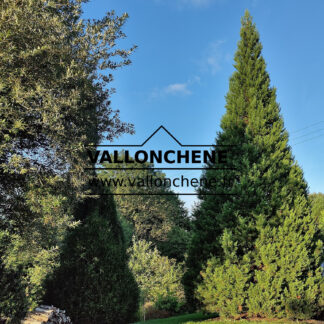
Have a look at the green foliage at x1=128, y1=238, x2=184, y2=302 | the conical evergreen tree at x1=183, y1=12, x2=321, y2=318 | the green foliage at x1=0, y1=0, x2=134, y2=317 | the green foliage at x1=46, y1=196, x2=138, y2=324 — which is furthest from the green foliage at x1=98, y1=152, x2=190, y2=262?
the green foliage at x1=0, y1=0, x2=134, y2=317

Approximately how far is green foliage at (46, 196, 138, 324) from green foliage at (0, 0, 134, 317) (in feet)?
9.91

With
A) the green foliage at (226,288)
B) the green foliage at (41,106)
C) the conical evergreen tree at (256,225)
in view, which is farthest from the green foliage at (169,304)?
the green foliage at (41,106)

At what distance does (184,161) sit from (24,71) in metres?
9.40

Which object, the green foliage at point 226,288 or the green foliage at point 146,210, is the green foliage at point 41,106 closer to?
the green foliage at point 226,288

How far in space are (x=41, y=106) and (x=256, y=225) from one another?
8975mm

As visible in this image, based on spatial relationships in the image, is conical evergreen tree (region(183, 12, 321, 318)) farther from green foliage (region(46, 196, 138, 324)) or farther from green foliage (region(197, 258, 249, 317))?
green foliage (region(46, 196, 138, 324))

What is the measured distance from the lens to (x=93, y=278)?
33.6 feet

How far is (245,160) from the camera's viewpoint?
11883mm

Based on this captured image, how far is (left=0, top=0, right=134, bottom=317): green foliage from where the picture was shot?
5.32m

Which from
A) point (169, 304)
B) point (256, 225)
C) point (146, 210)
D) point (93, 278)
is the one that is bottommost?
point (169, 304)

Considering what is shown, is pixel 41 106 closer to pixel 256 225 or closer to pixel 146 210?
pixel 256 225

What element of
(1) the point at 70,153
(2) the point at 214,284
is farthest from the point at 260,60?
(1) the point at 70,153

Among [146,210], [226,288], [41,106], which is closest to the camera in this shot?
[41,106]

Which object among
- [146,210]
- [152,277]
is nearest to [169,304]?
[152,277]
